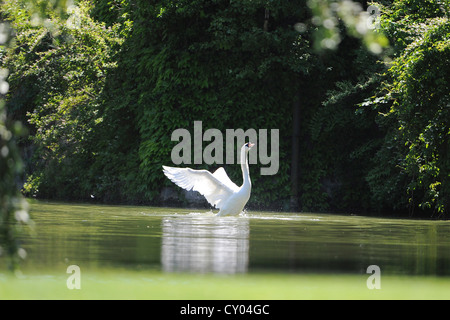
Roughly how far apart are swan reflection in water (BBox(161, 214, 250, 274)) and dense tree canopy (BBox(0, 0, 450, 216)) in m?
7.11

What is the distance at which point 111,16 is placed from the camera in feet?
89.2

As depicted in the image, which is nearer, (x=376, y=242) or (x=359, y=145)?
(x=376, y=242)

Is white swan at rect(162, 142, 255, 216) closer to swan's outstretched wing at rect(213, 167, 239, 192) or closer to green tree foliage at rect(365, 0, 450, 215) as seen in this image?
swan's outstretched wing at rect(213, 167, 239, 192)

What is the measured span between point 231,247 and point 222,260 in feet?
4.38

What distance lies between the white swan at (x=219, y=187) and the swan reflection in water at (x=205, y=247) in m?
2.45

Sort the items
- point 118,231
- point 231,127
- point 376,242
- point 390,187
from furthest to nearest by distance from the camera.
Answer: point 231,127 < point 390,187 < point 118,231 < point 376,242

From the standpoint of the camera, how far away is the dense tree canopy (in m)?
20.0

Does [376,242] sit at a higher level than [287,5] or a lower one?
lower

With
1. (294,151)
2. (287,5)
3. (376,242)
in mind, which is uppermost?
(287,5)

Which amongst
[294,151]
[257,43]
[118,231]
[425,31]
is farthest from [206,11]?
[118,231]

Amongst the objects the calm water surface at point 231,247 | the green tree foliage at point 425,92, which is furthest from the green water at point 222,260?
the green tree foliage at point 425,92

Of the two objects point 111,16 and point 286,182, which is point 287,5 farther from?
point 111,16

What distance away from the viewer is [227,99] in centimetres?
2212

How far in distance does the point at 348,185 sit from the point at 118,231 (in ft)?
40.6
